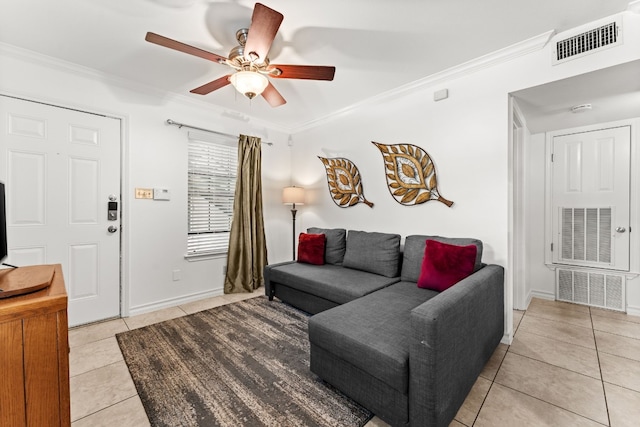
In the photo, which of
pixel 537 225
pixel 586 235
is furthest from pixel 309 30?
pixel 586 235

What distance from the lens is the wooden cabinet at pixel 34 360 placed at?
90 centimetres

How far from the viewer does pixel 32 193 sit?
8.11 feet

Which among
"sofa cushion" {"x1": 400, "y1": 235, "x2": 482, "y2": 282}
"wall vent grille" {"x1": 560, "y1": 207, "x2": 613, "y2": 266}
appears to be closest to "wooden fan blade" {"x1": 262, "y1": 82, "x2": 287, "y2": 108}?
"sofa cushion" {"x1": 400, "y1": 235, "x2": 482, "y2": 282}

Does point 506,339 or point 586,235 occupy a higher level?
point 586,235

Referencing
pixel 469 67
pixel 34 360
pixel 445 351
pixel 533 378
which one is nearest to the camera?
pixel 34 360

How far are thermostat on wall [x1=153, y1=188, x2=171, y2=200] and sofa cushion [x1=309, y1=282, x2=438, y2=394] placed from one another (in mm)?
2463

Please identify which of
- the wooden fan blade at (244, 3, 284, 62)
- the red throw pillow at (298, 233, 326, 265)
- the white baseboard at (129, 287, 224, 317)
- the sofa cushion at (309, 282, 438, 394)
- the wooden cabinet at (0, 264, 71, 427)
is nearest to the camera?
the wooden cabinet at (0, 264, 71, 427)

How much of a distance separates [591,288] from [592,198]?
42.8 inches

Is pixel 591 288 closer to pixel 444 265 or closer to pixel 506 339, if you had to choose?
pixel 506 339

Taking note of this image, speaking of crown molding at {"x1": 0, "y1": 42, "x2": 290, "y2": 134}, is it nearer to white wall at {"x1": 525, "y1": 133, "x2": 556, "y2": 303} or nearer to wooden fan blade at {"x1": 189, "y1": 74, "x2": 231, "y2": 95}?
wooden fan blade at {"x1": 189, "y1": 74, "x2": 231, "y2": 95}

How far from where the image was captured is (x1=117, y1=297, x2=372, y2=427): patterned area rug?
61.6 inches

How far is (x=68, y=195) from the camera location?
2.65m

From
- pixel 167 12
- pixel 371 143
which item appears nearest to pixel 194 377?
pixel 167 12

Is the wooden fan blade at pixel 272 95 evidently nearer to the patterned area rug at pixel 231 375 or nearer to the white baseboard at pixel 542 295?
the patterned area rug at pixel 231 375
